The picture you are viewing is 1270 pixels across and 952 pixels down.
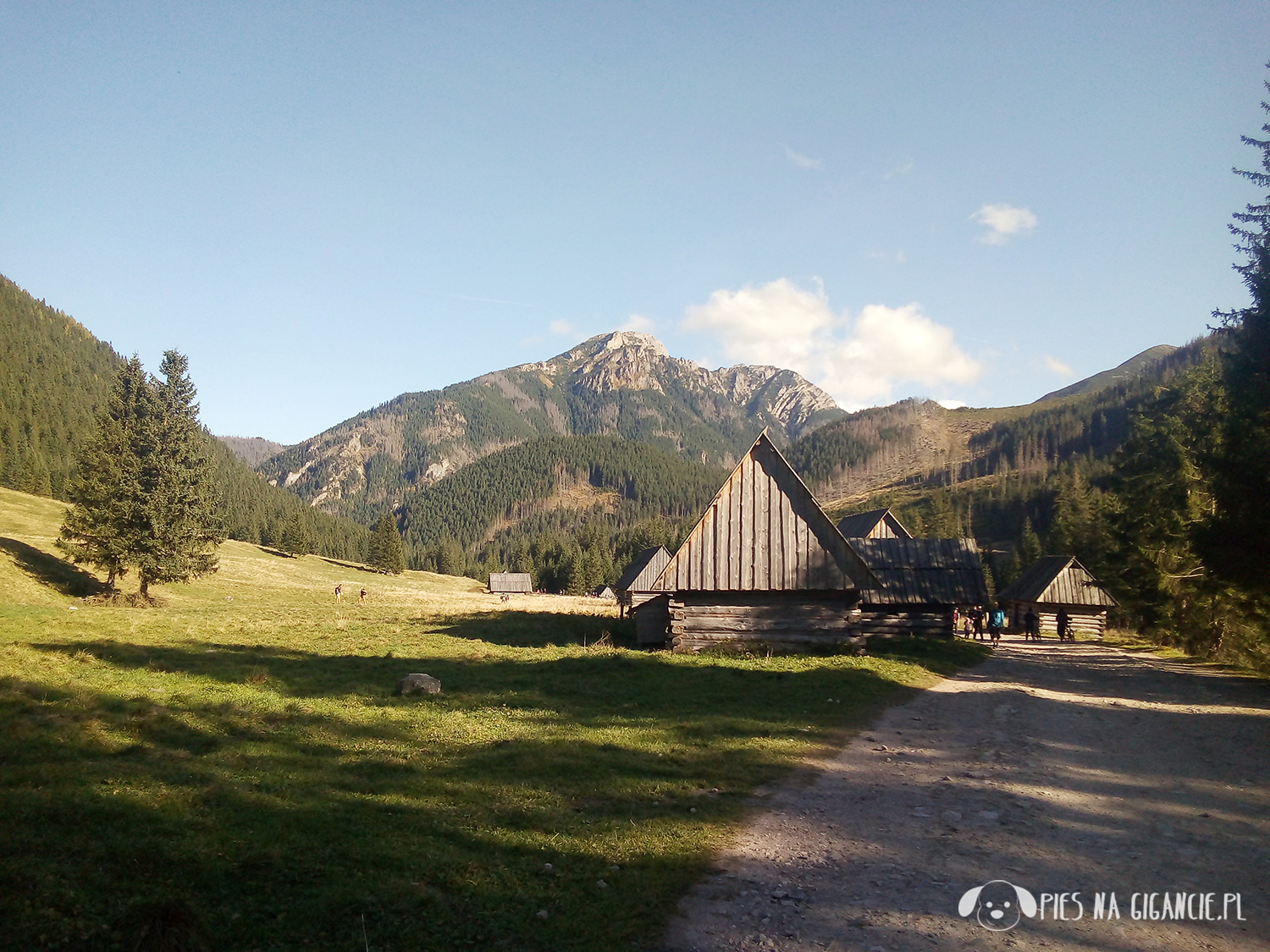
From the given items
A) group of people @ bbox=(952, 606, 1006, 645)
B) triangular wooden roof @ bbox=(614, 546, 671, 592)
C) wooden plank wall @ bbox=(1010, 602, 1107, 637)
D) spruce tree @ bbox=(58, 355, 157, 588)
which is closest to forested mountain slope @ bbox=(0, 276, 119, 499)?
spruce tree @ bbox=(58, 355, 157, 588)

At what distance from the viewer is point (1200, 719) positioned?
15555 millimetres

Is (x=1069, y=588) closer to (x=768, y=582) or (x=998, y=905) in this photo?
(x=768, y=582)

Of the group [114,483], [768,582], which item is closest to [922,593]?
[768,582]

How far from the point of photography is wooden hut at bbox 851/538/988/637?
35031 mm

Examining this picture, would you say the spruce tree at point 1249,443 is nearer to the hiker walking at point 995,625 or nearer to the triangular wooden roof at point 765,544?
the triangular wooden roof at point 765,544

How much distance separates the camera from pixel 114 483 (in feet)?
141

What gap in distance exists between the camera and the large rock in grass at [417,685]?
16094mm

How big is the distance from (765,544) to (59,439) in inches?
6351

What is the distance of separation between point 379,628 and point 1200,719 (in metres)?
30.7

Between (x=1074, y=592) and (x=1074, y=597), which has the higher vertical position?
(x=1074, y=592)

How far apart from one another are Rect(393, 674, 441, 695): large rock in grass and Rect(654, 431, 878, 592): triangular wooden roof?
1126 cm

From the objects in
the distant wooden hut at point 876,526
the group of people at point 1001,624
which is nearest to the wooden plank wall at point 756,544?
the group of people at point 1001,624

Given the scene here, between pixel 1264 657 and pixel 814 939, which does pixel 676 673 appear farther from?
pixel 1264 657

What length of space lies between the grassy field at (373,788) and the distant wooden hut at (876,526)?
31.5m
